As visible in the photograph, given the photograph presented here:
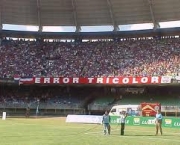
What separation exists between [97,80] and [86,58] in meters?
7.40

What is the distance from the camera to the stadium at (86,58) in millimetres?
60719

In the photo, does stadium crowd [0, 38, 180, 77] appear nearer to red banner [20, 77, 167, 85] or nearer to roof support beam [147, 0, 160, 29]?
red banner [20, 77, 167, 85]

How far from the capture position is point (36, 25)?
67.6 metres

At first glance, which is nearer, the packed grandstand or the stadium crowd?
the packed grandstand

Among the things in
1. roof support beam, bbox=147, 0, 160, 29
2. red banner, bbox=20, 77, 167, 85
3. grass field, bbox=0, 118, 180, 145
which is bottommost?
grass field, bbox=0, 118, 180, 145

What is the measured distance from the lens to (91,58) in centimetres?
6831

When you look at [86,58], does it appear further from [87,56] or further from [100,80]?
[100,80]

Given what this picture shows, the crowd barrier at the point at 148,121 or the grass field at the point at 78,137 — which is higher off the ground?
the crowd barrier at the point at 148,121

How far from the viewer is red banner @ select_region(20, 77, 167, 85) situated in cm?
5928

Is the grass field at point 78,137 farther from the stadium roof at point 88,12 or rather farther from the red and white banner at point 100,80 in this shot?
the stadium roof at point 88,12

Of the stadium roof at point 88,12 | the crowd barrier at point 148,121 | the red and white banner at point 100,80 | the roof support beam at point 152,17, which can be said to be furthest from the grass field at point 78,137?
the stadium roof at point 88,12

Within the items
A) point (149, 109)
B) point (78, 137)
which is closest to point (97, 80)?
point (149, 109)

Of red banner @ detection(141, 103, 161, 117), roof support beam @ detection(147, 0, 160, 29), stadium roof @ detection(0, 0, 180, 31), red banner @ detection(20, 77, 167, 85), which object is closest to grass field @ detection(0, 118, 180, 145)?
red banner @ detection(141, 103, 161, 117)

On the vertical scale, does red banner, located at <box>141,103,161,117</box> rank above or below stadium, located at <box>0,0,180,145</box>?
below
